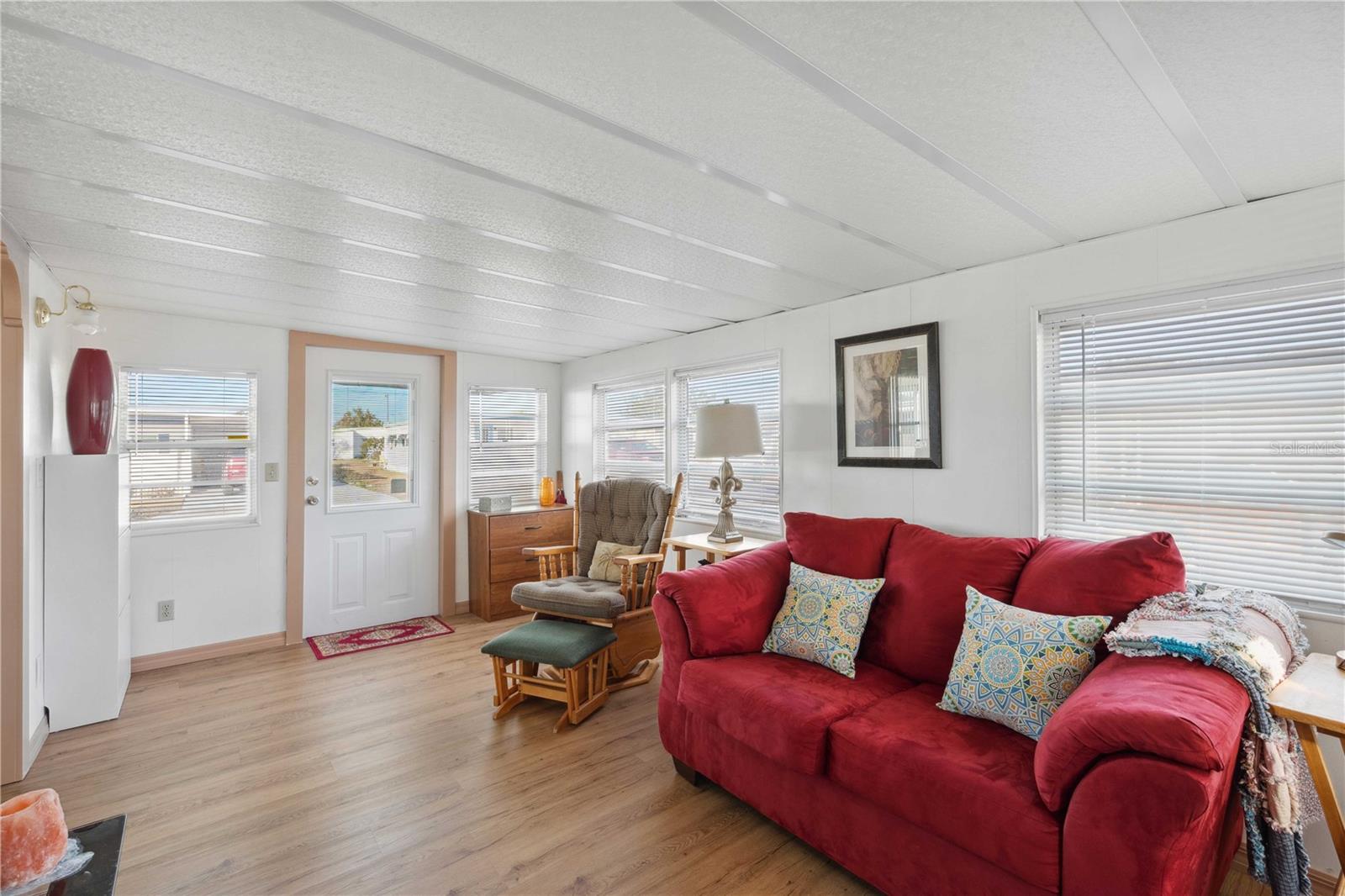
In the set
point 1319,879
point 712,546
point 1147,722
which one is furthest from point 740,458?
point 1319,879

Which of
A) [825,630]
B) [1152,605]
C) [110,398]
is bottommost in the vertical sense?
[825,630]

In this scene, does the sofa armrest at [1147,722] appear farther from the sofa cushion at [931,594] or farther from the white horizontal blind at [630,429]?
the white horizontal blind at [630,429]

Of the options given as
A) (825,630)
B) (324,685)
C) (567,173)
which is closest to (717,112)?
(567,173)

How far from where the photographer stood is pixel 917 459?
3.01 m

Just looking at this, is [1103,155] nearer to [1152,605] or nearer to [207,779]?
[1152,605]

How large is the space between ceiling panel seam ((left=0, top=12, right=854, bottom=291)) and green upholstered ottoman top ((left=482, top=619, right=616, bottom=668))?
1.96 metres

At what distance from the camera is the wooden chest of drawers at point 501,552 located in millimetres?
4875

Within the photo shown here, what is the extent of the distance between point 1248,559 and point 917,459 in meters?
1.22

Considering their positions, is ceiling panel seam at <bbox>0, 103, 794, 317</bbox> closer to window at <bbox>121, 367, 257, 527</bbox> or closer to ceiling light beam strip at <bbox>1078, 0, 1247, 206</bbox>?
ceiling light beam strip at <bbox>1078, 0, 1247, 206</bbox>

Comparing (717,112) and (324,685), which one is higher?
(717,112)

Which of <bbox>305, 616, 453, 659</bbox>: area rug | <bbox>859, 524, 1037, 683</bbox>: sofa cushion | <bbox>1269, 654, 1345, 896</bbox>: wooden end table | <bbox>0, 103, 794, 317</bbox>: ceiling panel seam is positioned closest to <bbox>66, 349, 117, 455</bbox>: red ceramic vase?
<bbox>0, 103, 794, 317</bbox>: ceiling panel seam

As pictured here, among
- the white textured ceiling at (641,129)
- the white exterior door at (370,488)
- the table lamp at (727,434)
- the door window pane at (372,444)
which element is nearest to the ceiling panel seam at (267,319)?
the white exterior door at (370,488)

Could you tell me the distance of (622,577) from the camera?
11.3 ft

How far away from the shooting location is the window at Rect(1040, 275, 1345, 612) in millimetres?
2010
